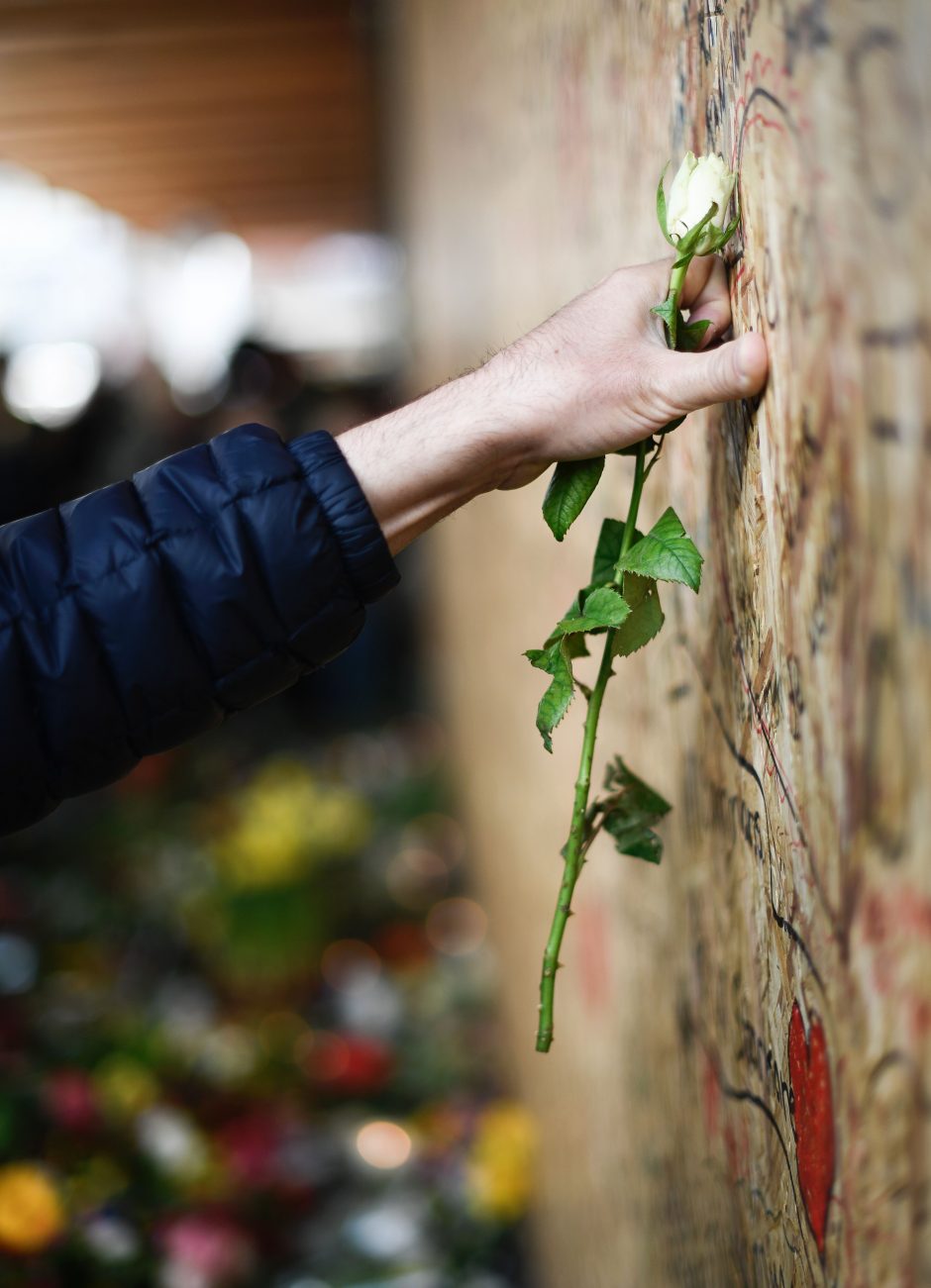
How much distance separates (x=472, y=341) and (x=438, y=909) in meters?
1.96

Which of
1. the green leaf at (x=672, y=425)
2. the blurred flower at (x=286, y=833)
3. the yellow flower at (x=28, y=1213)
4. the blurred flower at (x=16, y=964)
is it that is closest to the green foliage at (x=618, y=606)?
the green leaf at (x=672, y=425)

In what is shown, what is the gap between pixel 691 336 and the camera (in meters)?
0.67

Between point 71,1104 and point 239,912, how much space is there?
1195 mm

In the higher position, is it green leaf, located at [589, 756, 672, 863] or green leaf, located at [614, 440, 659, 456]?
green leaf, located at [614, 440, 659, 456]

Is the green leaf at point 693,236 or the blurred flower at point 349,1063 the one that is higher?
the green leaf at point 693,236

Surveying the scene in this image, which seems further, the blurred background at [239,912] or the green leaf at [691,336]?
the blurred background at [239,912]

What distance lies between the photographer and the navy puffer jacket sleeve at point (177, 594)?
2.61ft

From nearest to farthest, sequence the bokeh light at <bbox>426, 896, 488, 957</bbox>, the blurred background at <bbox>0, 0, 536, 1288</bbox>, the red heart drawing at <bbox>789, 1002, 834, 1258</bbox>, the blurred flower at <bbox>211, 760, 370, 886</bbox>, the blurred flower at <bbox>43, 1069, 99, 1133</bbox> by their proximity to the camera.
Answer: the red heart drawing at <bbox>789, 1002, 834, 1258</bbox> < the blurred flower at <bbox>43, 1069, 99, 1133</bbox> < the blurred background at <bbox>0, 0, 536, 1288</bbox> < the blurred flower at <bbox>211, 760, 370, 886</bbox> < the bokeh light at <bbox>426, 896, 488, 957</bbox>

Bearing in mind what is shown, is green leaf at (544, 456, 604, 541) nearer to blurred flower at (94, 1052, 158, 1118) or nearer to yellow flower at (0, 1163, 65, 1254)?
yellow flower at (0, 1163, 65, 1254)

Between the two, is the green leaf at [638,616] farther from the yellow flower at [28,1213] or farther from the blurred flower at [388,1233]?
the blurred flower at [388,1233]

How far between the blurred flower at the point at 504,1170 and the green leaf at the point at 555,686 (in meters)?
1.74

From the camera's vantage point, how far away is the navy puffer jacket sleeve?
79 centimetres

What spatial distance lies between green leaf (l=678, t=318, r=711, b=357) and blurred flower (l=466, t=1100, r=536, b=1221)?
1850 millimetres

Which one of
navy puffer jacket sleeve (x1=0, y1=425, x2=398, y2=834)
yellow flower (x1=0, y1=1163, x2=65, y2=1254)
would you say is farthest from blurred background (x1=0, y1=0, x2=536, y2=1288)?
navy puffer jacket sleeve (x1=0, y1=425, x2=398, y2=834)
